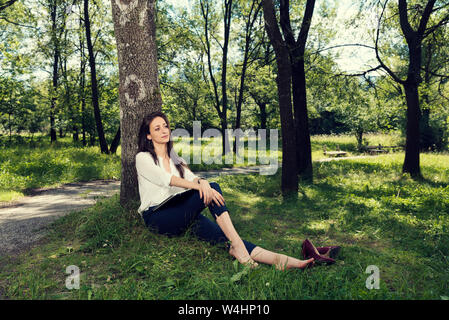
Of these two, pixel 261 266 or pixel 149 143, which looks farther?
pixel 149 143

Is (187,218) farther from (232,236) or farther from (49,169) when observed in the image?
(49,169)

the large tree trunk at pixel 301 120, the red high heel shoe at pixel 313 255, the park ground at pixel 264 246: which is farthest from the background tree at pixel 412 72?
the red high heel shoe at pixel 313 255

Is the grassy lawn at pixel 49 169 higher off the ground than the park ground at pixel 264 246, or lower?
higher

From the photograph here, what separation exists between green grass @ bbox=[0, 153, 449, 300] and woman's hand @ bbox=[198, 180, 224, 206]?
0.64m

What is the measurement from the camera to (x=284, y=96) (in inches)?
292

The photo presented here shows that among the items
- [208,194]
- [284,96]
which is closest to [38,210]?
[208,194]

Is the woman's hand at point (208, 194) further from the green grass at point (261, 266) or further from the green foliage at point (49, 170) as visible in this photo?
the green foliage at point (49, 170)

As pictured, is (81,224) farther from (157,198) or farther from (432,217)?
(432,217)

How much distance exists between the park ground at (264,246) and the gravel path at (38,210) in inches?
12.6

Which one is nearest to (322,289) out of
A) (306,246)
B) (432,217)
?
(306,246)

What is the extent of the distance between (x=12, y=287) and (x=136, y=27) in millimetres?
3536

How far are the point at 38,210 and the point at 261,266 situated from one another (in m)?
4.82

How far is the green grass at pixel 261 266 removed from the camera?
2752mm

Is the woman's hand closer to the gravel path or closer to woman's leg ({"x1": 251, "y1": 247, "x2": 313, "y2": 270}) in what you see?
woman's leg ({"x1": 251, "y1": 247, "x2": 313, "y2": 270})
